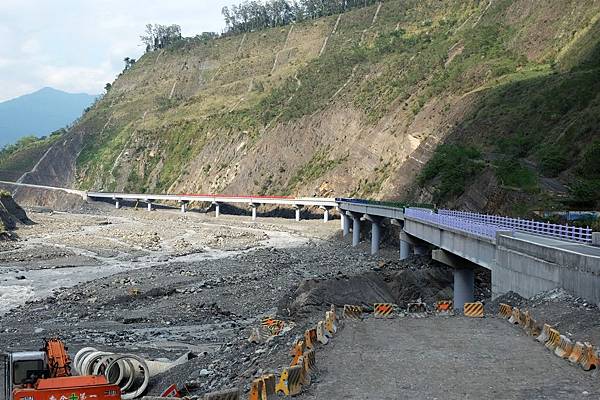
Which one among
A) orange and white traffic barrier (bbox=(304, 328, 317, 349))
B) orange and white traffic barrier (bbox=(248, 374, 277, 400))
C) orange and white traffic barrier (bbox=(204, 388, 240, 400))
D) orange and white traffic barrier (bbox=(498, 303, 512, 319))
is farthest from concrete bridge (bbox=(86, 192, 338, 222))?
orange and white traffic barrier (bbox=(204, 388, 240, 400))

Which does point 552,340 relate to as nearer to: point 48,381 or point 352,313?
point 352,313

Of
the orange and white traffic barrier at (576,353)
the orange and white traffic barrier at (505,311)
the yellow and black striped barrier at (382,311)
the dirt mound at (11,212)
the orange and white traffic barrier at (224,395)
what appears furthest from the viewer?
the dirt mound at (11,212)

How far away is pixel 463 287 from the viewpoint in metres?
32.0

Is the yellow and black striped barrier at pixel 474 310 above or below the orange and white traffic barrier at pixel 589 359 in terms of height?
below

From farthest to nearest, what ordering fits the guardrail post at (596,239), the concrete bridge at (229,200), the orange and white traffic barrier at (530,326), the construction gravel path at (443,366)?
the concrete bridge at (229,200) < the guardrail post at (596,239) < the orange and white traffic barrier at (530,326) < the construction gravel path at (443,366)

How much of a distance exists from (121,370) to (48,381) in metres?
4.11

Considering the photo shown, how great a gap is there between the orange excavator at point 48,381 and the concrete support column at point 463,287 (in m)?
19.8

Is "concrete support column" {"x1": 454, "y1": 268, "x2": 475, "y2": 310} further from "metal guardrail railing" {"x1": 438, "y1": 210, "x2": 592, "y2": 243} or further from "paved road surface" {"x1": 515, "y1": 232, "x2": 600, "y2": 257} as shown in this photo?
"paved road surface" {"x1": 515, "y1": 232, "x2": 600, "y2": 257}

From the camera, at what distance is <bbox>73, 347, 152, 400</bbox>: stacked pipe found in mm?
17167

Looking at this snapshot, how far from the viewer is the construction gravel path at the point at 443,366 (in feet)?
42.5

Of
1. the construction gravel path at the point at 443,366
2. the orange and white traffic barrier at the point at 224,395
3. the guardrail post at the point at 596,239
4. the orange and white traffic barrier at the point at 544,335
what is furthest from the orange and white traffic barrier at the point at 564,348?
the guardrail post at the point at 596,239

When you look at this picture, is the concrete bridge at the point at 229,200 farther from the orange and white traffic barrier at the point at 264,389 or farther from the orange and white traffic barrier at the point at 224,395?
the orange and white traffic barrier at the point at 224,395

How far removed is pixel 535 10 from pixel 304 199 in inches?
1490

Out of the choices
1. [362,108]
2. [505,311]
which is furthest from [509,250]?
[362,108]
